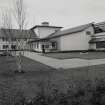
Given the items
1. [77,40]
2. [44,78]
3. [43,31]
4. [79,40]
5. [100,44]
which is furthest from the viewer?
[43,31]

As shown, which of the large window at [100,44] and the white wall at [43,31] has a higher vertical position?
the white wall at [43,31]

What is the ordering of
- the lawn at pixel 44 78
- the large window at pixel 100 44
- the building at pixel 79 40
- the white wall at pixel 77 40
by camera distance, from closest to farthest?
the lawn at pixel 44 78 → the large window at pixel 100 44 → the building at pixel 79 40 → the white wall at pixel 77 40

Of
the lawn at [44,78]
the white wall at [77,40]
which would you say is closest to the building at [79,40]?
the white wall at [77,40]

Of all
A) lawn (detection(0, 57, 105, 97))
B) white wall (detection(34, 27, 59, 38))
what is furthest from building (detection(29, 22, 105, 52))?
lawn (detection(0, 57, 105, 97))

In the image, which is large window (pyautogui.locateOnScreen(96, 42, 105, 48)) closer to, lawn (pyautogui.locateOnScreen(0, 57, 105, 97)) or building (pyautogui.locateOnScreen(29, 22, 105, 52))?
building (pyautogui.locateOnScreen(29, 22, 105, 52))

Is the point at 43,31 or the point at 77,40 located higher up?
the point at 43,31

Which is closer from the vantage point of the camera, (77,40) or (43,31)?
(77,40)

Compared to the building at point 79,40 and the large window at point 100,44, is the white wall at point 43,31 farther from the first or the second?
the large window at point 100,44

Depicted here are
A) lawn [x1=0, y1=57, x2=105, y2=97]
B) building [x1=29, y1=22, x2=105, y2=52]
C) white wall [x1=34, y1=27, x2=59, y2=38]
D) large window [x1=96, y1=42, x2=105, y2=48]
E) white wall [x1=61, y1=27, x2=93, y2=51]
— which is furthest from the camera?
white wall [x1=34, y1=27, x2=59, y2=38]

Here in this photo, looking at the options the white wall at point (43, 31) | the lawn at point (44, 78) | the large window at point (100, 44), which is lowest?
the lawn at point (44, 78)

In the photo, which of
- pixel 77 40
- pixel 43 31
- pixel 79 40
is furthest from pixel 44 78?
pixel 43 31

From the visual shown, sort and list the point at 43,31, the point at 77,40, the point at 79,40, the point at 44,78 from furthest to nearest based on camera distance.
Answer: the point at 43,31 < the point at 77,40 < the point at 79,40 < the point at 44,78

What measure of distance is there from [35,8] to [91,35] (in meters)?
22.9

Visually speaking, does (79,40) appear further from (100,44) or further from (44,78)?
(44,78)
